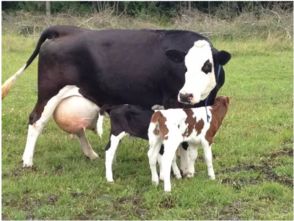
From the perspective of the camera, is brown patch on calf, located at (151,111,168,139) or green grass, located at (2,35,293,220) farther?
brown patch on calf, located at (151,111,168,139)

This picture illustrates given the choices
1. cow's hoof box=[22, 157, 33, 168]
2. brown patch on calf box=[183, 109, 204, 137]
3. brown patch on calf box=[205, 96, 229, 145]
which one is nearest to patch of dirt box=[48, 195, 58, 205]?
cow's hoof box=[22, 157, 33, 168]

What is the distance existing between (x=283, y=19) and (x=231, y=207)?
57.7 feet

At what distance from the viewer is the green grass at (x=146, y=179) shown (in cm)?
610

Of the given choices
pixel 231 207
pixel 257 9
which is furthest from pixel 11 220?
pixel 257 9

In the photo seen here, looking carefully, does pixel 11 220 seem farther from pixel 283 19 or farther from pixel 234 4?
pixel 234 4

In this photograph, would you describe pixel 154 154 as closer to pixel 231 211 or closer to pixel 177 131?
pixel 177 131

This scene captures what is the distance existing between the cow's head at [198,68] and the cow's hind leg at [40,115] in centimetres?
153

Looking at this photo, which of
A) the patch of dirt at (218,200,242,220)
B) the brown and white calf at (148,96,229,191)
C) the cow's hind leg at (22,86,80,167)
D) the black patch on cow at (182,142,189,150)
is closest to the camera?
the patch of dirt at (218,200,242,220)

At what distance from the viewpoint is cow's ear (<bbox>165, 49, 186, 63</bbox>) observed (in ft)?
23.0

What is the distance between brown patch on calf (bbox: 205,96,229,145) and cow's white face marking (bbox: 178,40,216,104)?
20 cm

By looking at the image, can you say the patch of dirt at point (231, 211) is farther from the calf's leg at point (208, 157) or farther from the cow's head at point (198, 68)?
the cow's head at point (198, 68)

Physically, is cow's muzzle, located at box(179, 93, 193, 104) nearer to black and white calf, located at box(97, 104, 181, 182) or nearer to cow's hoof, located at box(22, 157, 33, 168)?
black and white calf, located at box(97, 104, 181, 182)

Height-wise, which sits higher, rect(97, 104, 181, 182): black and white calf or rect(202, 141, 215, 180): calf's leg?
rect(97, 104, 181, 182): black and white calf

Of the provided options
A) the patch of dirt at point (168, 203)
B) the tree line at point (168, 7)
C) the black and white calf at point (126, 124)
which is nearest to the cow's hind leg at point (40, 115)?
the black and white calf at point (126, 124)
